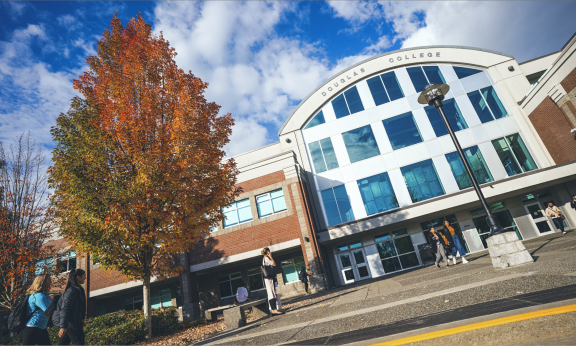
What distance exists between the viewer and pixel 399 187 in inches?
777

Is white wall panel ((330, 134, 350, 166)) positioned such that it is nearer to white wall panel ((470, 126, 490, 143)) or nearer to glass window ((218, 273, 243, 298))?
white wall panel ((470, 126, 490, 143))

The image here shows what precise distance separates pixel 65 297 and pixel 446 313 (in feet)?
19.4

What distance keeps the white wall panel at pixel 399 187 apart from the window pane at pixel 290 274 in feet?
29.0

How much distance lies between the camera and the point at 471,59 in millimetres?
21328

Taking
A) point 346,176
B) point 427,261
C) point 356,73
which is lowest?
point 427,261

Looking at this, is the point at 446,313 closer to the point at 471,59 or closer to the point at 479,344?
the point at 479,344

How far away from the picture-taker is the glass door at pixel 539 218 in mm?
18312

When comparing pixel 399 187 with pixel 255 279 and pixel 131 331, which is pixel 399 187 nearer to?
pixel 255 279

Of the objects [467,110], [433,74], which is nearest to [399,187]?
[467,110]

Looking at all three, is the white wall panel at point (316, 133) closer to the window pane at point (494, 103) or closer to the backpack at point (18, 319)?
the window pane at point (494, 103)

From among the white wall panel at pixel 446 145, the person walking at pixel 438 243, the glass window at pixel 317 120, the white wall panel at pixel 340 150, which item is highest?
the glass window at pixel 317 120

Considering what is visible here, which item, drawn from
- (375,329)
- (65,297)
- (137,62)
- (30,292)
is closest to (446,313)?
(375,329)

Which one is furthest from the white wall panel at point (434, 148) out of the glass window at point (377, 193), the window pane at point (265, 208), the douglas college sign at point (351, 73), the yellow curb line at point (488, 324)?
the yellow curb line at point (488, 324)

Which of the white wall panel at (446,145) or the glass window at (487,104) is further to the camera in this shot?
the glass window at (487,104)
